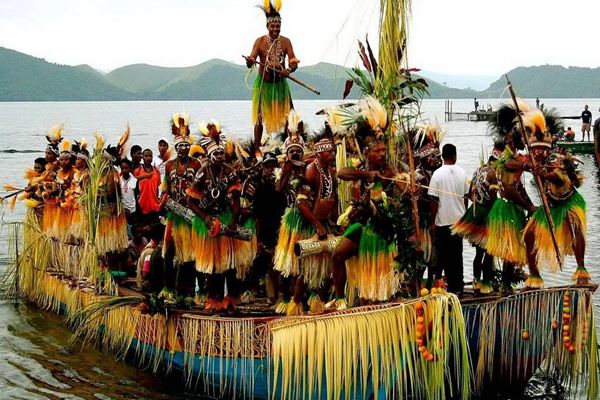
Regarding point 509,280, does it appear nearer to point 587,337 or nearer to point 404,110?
point 587,337

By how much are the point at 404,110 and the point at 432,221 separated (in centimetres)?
173

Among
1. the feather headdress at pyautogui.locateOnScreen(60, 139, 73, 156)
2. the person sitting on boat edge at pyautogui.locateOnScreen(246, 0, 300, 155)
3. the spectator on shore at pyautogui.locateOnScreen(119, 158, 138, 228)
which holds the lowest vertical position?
the spectator on shore at pyautogui.locateOnScreen(119, 158, 138, 228)

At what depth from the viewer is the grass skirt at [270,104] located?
1122 cm

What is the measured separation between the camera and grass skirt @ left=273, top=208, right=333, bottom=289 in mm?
8906

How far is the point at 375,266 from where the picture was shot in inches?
316

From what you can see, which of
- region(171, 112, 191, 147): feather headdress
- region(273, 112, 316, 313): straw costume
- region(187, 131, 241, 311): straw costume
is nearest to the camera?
region(273, 112, 316, 313): straw costume

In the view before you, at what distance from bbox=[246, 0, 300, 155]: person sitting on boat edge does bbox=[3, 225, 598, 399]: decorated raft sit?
257cm

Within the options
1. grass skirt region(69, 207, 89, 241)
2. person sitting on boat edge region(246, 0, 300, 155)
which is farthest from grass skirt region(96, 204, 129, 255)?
person sitting on boat edge region(246, 0, 300, 155)

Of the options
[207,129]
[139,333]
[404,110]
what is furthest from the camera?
[139,333]

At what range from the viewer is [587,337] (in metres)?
8.19

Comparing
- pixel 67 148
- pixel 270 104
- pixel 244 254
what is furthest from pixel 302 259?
pixel 67 148

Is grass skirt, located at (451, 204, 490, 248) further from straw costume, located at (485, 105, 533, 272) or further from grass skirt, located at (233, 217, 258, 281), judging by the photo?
grass skirt, located at (233, 217, 258, 281)

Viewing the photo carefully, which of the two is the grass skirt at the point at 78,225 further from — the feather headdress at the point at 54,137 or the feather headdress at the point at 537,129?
the feather headdress at the point at 537,129

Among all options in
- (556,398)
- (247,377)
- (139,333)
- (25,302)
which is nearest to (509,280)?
(556,398)
